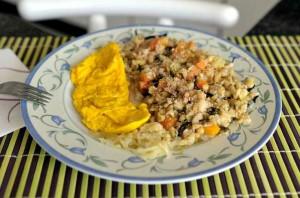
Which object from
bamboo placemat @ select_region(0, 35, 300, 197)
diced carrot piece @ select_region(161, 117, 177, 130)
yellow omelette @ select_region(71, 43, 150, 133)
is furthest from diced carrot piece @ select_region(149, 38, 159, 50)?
bamboo placemat @ select_region(0, 35, 300, 197)

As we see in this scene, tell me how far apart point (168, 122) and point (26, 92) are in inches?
12.3

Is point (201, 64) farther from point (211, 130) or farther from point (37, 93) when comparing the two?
point (37, 93)

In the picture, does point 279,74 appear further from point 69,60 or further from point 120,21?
point 120,21

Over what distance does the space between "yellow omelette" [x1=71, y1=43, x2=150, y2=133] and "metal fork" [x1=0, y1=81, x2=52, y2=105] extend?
71 millimetres

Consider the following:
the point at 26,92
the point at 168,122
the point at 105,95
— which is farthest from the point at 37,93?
the point at 168,122

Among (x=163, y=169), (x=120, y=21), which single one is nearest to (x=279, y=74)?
(x=163, y=169)

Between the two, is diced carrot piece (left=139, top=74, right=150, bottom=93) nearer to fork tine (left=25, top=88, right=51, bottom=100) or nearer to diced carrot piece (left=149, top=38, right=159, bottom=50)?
diced carrot piece (left=149, top=38, right=159, bottom=50)

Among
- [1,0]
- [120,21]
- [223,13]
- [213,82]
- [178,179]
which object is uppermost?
[1,0]

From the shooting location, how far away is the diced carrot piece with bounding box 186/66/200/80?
0.97m

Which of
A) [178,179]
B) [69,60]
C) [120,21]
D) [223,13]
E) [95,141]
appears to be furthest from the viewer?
[120,21]

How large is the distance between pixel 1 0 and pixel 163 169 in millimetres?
2242

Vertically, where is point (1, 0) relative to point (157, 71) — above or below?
above

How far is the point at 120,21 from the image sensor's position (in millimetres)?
2391

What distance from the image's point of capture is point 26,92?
924 mm
